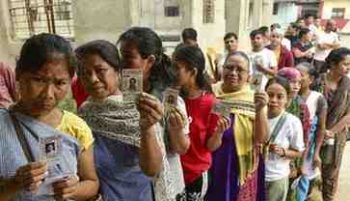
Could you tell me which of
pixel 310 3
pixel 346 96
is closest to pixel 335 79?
pixel 346 96

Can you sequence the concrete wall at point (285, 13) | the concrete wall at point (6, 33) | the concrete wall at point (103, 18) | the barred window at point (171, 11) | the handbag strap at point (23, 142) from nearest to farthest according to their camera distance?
the handbag strap at point (23, 142) < the concrete wall at point (103, 18) < the concrete wall at point (6, 33) < the barred window at point (171, 11) < the concrete wall at point (285, 13)

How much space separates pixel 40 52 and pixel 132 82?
319 mm

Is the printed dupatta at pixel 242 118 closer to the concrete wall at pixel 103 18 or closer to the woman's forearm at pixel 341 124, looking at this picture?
the woman's forearm at pixel 341 124

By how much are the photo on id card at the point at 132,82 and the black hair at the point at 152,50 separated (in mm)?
438

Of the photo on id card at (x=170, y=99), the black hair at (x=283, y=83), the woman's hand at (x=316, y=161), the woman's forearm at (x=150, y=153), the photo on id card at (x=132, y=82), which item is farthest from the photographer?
the woman's hand at (x=316, y=161)

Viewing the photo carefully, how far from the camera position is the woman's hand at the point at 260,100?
234 cm

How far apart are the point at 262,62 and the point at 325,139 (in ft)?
6.45

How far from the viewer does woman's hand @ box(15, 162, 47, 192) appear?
1.14 m

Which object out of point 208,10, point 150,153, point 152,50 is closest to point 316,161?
point 152,50

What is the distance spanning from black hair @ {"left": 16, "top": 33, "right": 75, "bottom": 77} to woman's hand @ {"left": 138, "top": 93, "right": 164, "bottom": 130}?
0.28m

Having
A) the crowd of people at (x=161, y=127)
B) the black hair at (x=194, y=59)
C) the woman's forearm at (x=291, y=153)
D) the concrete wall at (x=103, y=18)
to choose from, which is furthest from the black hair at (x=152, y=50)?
the concrete wall at (x=103, y=18)

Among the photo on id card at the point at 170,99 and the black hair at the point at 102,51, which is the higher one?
the black hair at the point at 102,51

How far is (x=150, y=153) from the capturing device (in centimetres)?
156

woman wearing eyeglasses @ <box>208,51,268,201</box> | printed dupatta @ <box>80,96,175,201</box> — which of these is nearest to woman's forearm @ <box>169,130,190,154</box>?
printed dupatta @ <box>80,96,175,201</box>
